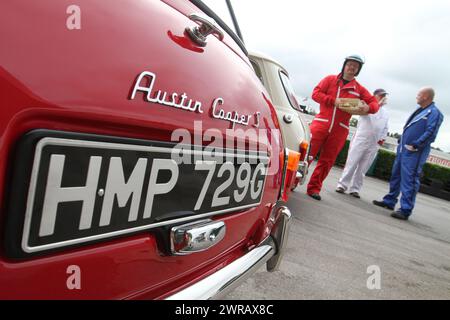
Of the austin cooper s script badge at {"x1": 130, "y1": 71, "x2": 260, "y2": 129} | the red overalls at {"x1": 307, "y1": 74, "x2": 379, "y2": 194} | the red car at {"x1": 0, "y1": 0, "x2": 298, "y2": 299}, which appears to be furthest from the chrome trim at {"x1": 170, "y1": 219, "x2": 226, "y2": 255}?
the red overalls at {"x1": 307, "y1": 74, "x2": 379, "y2": 194}

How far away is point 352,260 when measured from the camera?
2656 millimetres

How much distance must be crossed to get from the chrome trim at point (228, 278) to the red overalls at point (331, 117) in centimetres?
328

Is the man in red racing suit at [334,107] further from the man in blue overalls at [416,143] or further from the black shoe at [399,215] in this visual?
the black shoe at [399,215]

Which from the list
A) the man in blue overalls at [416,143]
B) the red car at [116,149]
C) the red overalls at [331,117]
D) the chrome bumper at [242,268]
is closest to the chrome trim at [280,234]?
the chrome bumper at [242,268]

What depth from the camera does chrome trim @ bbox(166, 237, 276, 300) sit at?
0.90 metres

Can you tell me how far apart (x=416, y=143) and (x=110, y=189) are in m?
4.99

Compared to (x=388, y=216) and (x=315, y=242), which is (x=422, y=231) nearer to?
(x=388, y=216)

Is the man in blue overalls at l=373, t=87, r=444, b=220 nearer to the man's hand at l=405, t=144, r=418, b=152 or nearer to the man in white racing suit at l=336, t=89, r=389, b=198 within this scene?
the man's hand at l=405, t=144, r=418, b=152

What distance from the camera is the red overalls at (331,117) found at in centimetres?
427

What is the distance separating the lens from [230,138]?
97 cm

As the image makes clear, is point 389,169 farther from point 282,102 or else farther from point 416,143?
point 282,102

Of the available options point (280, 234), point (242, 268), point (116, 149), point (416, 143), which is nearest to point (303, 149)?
point (280, 234)

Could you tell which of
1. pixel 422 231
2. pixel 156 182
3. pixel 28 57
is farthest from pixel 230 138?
pixel 422 231

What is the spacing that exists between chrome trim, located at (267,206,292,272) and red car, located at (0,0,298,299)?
42cm
